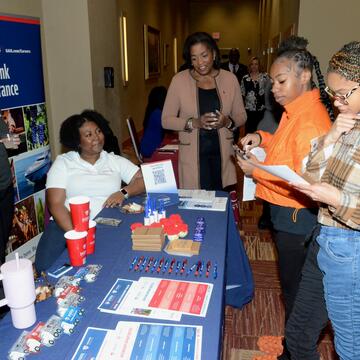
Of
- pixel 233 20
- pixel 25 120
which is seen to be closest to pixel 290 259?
pixel 25 120

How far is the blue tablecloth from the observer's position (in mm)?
1041

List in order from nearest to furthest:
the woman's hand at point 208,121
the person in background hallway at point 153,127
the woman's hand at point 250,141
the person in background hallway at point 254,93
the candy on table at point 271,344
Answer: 1. the woman's hand at point 250,141
2. the candy on table at point 271,344
3. the woman's hand at point 208,121
4. the person in background hallway at point 153,127
5. the person in background hallway at point 254,93

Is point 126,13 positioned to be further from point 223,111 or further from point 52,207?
point 52,207

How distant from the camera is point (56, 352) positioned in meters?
1.00

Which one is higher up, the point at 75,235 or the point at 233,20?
the point at 233,20

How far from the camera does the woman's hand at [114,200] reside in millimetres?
2145

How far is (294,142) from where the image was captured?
1457 mm

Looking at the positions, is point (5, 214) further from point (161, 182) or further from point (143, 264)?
point (143, 264)

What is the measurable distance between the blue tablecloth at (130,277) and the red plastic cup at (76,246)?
62mm

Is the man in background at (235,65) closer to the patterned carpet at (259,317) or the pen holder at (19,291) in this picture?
the patterned carpet at (259,317)

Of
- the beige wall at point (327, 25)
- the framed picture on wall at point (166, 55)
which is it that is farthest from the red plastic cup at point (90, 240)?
the framed picture on wall at point (166, 55)

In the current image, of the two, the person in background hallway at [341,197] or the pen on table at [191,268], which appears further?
the pen on table at [191,268]

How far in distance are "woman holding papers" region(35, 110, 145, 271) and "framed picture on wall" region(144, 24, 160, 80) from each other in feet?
20.2

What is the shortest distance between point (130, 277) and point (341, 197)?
737 mm
